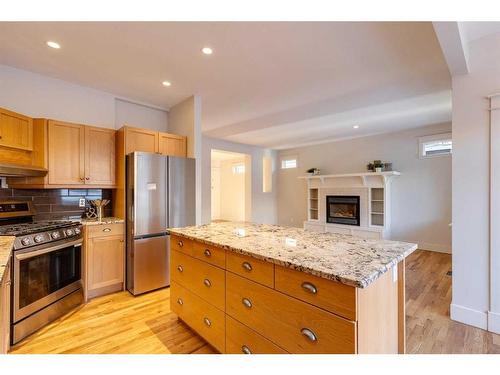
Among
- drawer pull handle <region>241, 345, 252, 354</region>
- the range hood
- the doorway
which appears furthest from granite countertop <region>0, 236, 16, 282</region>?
the doorway

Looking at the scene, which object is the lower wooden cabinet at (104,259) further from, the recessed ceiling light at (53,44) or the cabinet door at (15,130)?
the recessed ceiling light at (53,44)

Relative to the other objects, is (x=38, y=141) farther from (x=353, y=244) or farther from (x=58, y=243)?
(x=353, y=244)

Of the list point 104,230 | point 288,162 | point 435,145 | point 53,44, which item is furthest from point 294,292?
point 288,162

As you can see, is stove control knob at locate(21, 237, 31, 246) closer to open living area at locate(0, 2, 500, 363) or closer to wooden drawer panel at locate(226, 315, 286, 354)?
open living area at locate(0, 2, 500, 363)

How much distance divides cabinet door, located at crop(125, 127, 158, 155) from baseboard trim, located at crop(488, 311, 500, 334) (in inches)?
159

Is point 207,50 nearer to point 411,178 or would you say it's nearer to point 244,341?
point 244,341

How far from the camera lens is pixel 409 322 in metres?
2.39

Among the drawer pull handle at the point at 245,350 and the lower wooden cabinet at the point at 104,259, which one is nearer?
the drawer pull handle at the point at 245,350

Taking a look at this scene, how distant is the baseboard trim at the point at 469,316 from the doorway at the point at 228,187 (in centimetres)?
657

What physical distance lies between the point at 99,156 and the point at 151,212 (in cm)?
100

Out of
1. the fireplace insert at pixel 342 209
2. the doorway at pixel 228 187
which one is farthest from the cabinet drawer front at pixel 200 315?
the doorway at pixel 228 187

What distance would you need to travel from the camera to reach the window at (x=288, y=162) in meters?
7.92

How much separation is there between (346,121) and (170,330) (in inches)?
181

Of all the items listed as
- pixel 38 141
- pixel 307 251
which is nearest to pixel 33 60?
pixel 38 141
